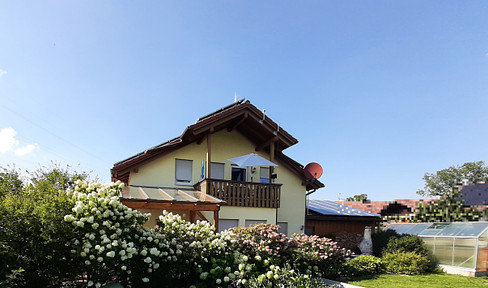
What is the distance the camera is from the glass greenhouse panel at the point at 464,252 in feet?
47.2

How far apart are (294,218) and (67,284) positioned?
12.7 meters

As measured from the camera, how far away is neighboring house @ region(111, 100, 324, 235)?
15.0 m

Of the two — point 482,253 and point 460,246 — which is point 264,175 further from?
point 482,253

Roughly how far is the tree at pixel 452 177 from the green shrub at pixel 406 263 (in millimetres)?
49716

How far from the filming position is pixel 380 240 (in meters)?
17.2

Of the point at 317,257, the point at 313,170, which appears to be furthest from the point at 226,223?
the point at 313,170

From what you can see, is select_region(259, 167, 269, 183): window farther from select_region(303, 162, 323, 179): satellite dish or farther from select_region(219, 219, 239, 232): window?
select_region(219, 219, 239, 232): window

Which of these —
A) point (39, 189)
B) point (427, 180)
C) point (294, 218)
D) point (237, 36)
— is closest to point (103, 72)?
point (237, 36)

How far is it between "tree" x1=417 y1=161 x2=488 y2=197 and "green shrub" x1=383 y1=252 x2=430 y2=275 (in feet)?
163

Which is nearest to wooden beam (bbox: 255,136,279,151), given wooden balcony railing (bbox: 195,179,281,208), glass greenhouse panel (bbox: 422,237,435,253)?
wooden balcony railing (bbox: 195,179,281,208)

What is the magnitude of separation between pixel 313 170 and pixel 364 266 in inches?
254

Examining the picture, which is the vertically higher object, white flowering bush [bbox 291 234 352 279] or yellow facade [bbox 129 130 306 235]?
yellow facade [bbox 129 130 306 235]

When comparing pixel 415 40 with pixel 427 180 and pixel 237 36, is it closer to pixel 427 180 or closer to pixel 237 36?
pixel 237 36

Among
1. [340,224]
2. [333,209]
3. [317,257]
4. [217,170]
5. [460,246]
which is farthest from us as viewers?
[333,209]
